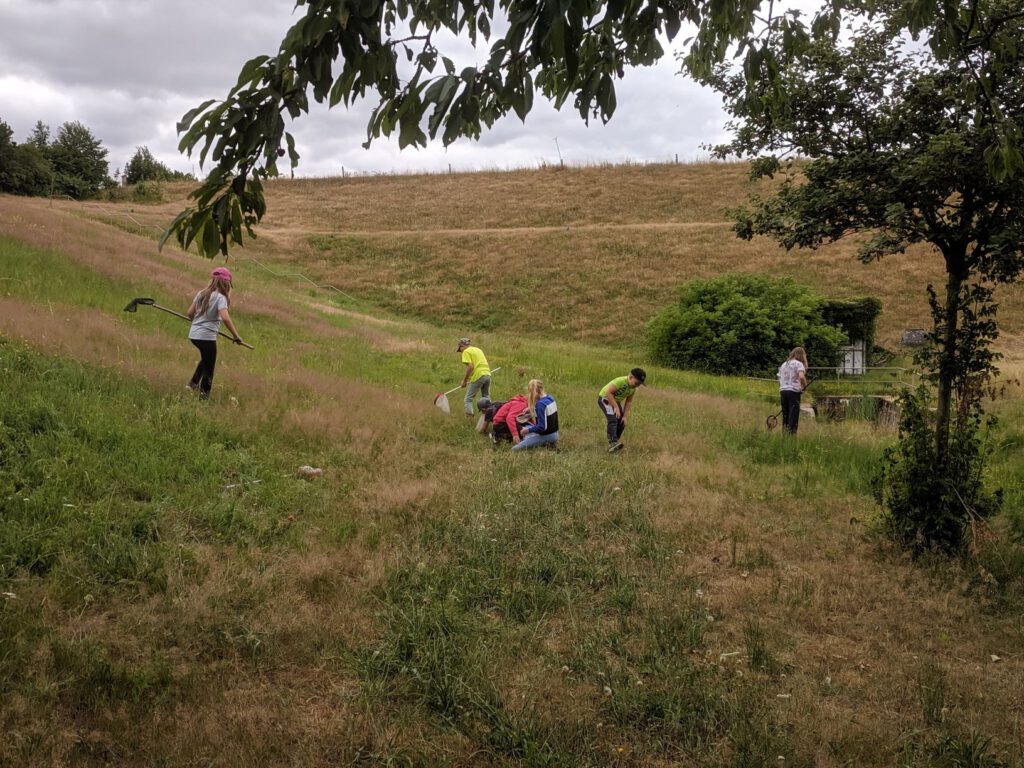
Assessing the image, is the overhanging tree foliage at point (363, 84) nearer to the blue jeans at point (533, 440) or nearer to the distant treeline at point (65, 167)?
the blue jeans at point (533, 440)

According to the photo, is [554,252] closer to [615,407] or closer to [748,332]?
[748,332]

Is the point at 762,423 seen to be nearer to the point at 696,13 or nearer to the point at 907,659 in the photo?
the point at 907,659

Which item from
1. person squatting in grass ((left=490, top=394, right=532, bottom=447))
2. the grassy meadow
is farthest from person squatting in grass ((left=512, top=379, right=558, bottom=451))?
the grassy meadow

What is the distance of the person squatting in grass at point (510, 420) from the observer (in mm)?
10641

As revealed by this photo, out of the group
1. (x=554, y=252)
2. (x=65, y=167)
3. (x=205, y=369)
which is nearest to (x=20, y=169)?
(x=65, y=167)

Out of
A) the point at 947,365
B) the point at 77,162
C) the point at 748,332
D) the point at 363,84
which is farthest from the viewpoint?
the point at 77,162

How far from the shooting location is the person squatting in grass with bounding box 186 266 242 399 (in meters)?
9.31

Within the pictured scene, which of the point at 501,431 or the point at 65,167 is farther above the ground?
the point at 65,167

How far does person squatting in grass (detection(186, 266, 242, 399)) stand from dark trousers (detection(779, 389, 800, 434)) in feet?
30.0

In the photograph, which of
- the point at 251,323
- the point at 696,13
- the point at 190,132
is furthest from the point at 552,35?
the point at 251,323

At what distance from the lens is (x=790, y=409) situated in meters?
12.5

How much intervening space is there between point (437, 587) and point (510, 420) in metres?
5.54

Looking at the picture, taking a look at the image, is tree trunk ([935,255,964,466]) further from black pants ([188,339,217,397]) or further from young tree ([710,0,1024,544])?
black pants ([188,339,217,397])

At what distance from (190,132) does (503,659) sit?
130 inches
